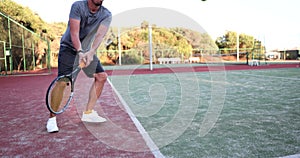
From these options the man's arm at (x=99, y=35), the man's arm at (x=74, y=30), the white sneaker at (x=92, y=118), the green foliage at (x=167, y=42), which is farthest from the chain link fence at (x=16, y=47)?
the green foliage at (x=167, y=42)

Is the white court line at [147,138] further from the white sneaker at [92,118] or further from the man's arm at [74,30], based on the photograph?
the man's arm at [74,30]

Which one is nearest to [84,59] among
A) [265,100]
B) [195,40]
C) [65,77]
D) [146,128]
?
[65,77]

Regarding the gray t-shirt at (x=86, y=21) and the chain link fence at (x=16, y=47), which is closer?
the gray t-shirt at (x=86, y=21)

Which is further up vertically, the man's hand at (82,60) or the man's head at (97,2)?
the man's head at (97,2)

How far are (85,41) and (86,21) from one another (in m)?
0.26

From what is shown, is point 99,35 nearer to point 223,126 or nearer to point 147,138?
point 147,138

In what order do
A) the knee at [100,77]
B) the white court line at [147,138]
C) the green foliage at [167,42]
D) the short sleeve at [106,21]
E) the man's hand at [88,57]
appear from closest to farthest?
1. the white court line at [147,138]
2. the man's hand at [88,57]
3. the short sleeve at [106,21]
4. the knee at [100,77]
5. the green foliage at [167,42]

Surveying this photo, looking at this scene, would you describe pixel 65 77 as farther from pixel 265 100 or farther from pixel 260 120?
pixel 265 100

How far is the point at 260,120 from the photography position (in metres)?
2.78

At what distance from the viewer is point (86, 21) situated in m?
2.60

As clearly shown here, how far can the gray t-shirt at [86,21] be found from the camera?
2441mm

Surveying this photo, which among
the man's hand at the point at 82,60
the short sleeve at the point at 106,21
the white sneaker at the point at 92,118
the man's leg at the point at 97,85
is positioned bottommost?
the white sneaker at the point at 92,118

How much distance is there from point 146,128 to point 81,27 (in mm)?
1235

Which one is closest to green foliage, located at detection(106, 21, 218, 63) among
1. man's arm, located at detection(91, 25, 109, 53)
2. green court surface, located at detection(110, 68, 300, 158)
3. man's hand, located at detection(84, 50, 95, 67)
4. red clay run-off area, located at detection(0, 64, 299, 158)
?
green court surface, located at detection(110, 68, 300, 158)
